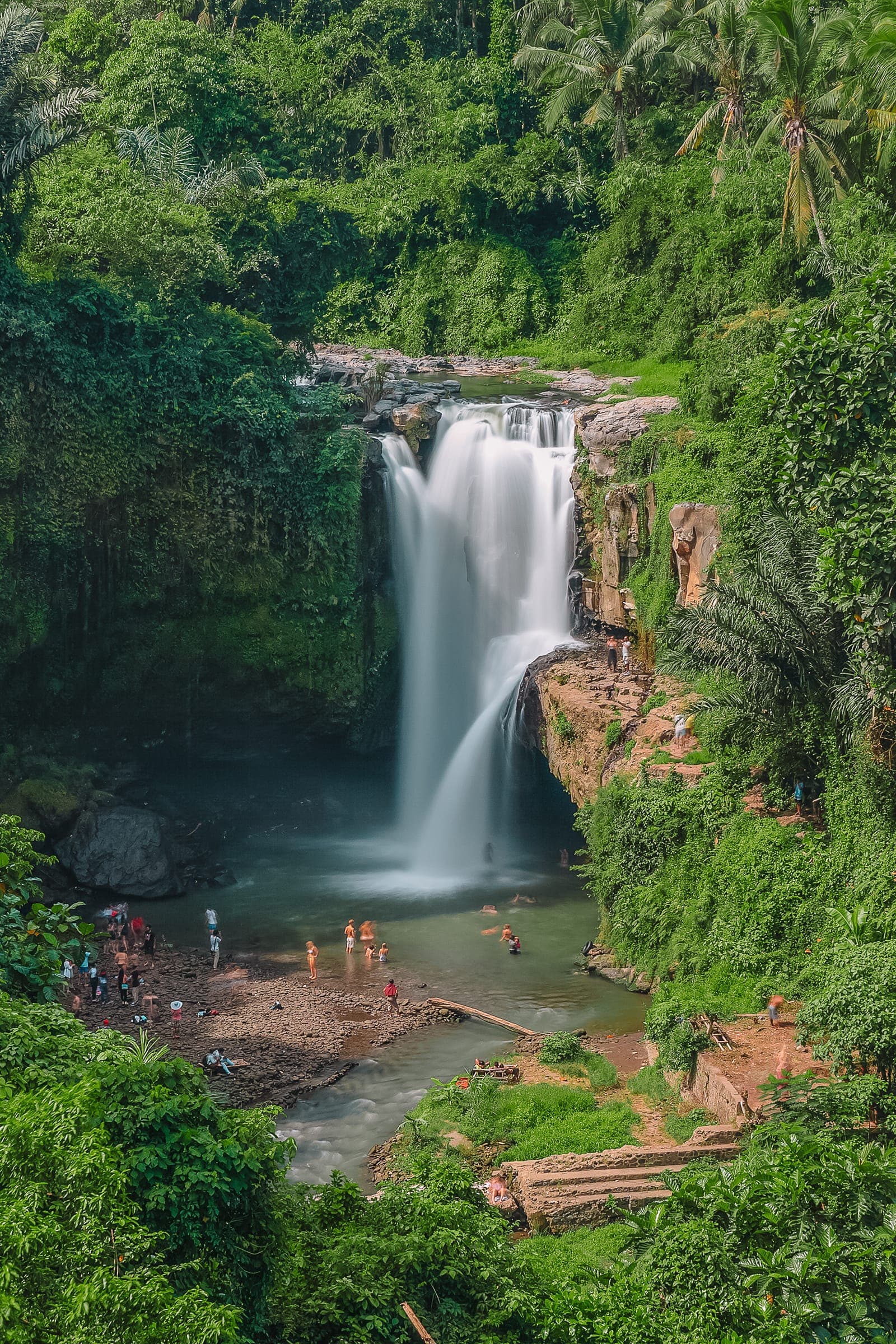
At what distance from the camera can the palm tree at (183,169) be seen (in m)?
30.2

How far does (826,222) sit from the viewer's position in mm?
29047

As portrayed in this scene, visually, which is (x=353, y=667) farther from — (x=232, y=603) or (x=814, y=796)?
(x=814, y=796)

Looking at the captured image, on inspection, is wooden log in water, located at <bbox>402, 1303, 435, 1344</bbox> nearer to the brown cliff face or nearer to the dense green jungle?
the dense green jungle

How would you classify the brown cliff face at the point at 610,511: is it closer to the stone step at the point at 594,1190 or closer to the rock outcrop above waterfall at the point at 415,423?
the rock outcrop above waterfall at the point at 415,423

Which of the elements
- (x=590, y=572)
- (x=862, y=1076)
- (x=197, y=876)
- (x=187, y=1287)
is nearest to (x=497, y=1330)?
(x=187, y=1287)

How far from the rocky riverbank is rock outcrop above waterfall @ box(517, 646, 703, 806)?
5.43 metres

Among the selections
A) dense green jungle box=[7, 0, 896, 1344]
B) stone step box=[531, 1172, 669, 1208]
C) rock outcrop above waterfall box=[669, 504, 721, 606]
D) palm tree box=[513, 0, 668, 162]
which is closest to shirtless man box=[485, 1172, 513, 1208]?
stone step box=[531, 1172, 669, 1208]

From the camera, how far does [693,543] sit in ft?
78.1

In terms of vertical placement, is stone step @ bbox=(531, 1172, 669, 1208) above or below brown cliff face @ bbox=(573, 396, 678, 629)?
below

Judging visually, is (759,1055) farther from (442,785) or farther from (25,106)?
(25,106)

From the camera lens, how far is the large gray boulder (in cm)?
2530

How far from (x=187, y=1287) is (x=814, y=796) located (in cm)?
1369

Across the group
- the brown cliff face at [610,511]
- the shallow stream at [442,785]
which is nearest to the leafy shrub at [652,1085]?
the shallow stream at [442,785]

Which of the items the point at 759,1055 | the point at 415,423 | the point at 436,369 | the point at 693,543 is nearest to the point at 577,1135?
the point at 759,1055
